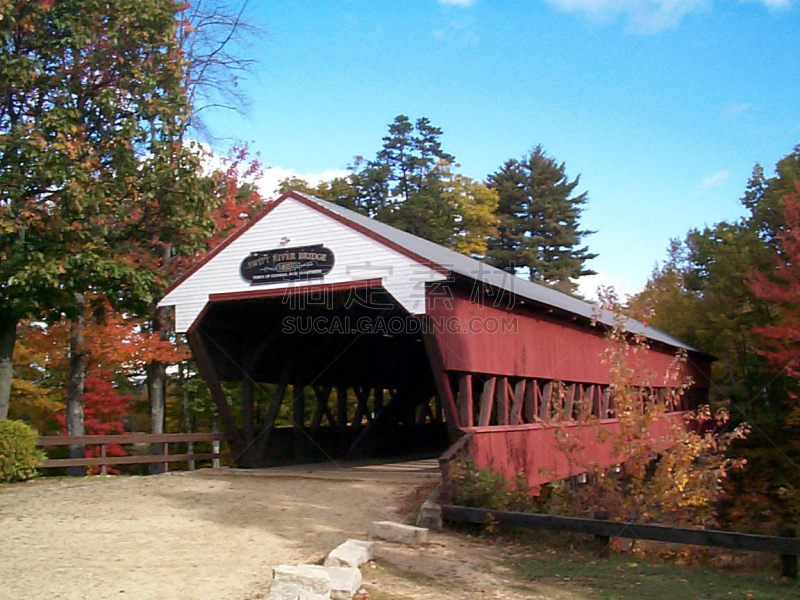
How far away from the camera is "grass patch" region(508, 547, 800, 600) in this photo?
650 centimetres

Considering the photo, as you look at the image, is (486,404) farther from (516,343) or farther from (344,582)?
(344,582)

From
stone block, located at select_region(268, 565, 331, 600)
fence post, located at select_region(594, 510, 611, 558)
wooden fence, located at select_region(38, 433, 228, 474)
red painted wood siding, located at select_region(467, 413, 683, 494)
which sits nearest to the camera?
stone block, located at select_region(268, 565, 331, 600)

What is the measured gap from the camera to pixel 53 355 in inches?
810

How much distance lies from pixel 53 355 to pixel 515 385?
12787 millimetres

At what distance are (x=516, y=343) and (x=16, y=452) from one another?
28.5 feet

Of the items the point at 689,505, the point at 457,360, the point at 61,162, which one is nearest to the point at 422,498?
the point at 457,360

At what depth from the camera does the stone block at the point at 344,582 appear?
20.6ft

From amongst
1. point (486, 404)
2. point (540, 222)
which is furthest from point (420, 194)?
point (486, 404)

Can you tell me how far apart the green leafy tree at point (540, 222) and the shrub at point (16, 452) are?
121 feet

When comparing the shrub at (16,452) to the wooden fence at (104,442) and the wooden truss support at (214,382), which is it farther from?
the wooden truss support at (214,382)

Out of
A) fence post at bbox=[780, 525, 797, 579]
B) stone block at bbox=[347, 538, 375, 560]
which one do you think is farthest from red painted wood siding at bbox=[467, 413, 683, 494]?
stone block at bbox=[347, 538, 375, 560]

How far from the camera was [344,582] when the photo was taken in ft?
21.0

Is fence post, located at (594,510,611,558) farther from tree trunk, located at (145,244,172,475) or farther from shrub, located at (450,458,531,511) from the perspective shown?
tree trunk, located at (145,244,172,475)

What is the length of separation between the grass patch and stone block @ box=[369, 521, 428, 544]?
1.06 metres
